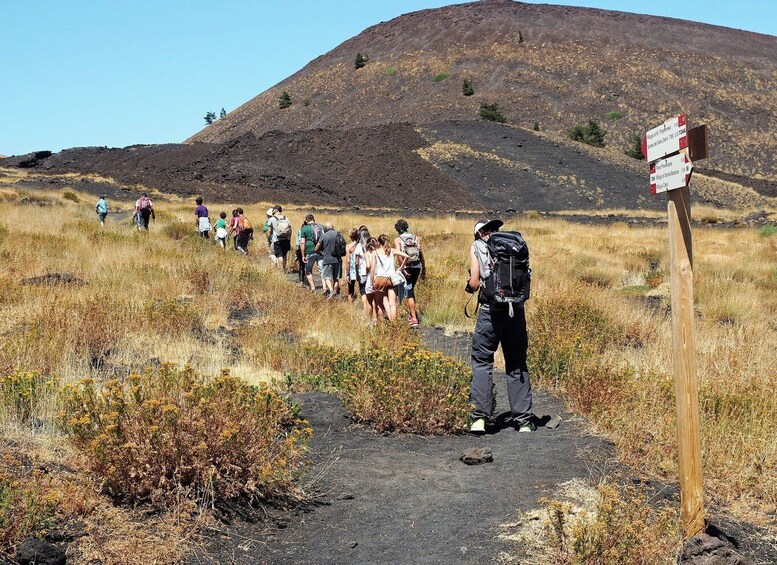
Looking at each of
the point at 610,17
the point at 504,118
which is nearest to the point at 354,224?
the point at 504,118

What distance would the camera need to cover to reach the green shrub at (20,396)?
5.84 m

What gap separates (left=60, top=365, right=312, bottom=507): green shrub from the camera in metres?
4.62

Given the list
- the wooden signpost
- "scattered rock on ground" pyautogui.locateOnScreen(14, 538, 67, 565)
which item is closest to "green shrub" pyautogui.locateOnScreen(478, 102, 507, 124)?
the wooden signpost

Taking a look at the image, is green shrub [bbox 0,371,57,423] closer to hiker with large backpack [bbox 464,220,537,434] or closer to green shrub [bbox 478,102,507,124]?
hiker with large backpack [bbox 464,220,537,434]

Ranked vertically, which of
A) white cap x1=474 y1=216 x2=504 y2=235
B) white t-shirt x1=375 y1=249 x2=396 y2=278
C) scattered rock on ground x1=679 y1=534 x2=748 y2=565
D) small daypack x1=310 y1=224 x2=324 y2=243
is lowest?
scattered rock on ground x1=679 y1=534 x2=748 y2=565

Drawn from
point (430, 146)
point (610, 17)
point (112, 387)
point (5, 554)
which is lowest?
point (5, 554)

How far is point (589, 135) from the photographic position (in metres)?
74.8

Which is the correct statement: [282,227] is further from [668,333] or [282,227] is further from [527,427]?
[527,427]

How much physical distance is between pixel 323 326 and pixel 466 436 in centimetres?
469

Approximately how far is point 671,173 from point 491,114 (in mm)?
73736

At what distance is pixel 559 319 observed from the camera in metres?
10.4

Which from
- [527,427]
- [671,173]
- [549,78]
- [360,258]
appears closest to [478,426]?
[527,427]

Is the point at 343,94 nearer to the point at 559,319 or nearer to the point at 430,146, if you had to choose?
the point at 430,146

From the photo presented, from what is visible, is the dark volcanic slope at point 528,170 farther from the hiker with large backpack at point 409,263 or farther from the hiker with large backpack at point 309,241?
the hiker with large backpack at point 409,263
